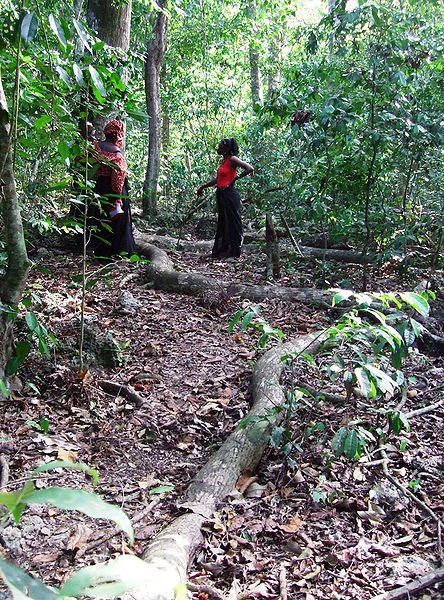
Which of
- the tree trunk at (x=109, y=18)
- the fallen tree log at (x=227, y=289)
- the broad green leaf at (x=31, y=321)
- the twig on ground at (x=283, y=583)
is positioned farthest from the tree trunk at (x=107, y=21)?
the twig on ground at (x=283, y=583)

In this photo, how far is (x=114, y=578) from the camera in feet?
2.57

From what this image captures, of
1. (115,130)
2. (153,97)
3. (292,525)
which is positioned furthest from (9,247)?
(153,97)

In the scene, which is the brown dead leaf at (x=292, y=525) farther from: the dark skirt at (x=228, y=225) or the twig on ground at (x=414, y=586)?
the dark skirt at (x=228, y=225)

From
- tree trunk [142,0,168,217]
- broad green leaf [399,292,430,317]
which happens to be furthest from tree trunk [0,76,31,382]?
tree trunk [142,0,168,217]

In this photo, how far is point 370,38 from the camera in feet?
17.9

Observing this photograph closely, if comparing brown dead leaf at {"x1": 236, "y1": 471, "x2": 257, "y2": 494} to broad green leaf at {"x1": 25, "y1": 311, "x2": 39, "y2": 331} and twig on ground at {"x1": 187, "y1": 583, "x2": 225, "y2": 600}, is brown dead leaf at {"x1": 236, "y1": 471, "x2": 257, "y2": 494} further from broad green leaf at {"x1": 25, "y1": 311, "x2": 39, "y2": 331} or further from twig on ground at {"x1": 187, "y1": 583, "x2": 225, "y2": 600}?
broad green leaf at {"x1": 25, "y1": 311, "x2": 39, "y2": 331}

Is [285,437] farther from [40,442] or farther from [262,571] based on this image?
[40,442]

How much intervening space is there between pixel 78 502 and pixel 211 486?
2.14 metres

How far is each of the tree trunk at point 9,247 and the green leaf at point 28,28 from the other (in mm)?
835

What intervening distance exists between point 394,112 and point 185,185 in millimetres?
6277

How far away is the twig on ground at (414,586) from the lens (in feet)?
7.06

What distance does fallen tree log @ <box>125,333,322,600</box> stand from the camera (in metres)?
2.24

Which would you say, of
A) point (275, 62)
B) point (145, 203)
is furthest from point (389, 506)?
point (275, 62)

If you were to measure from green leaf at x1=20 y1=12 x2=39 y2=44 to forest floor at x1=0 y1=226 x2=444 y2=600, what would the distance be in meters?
1.52
